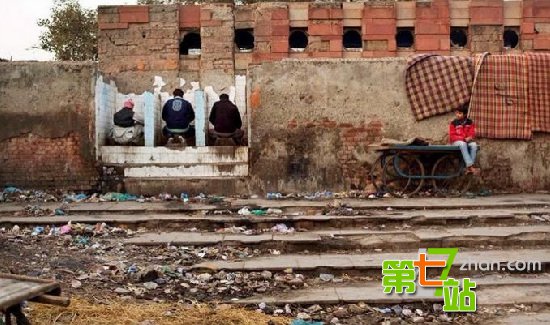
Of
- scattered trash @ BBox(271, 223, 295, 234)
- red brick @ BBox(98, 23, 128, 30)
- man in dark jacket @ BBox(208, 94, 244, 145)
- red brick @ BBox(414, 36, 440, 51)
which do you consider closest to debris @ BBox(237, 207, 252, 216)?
scattered trash @ BBox(271, 223, 295, 234)

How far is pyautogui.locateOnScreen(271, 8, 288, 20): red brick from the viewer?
51.0ft

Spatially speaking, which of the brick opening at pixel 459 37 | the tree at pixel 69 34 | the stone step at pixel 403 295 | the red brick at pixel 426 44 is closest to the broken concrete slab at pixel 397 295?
the stone step at pixel 403 295

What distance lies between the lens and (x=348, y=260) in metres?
6.09

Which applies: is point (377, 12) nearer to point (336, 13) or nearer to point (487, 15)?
point (336, 13)

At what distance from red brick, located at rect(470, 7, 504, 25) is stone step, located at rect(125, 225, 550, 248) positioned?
33.0 feet

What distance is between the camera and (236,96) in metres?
14.3

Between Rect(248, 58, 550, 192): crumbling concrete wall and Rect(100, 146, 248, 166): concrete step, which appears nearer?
Rect(248, 58, 550, 192): crumbling concrete wall

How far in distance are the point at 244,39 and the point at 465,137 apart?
8284 mm

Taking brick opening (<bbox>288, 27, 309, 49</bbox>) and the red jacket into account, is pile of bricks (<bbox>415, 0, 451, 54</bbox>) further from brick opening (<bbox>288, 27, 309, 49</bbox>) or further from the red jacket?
the red jacket

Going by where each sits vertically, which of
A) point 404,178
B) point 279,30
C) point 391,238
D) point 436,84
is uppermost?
point 279,30

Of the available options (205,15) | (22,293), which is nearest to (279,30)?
(205,15)

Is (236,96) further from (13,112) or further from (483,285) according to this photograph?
(483,285)

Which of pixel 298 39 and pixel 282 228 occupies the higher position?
pixel 298 39

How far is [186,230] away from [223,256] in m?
1.39
